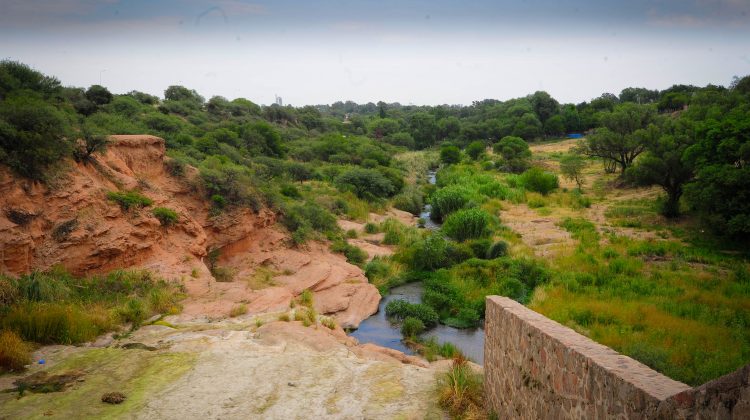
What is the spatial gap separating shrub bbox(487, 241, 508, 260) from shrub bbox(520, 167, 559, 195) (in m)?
17.1

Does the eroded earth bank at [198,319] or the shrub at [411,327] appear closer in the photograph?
the eroded earth bank at [198,319]

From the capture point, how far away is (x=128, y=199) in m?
15.9

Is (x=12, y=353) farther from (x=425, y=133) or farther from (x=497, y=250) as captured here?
(x=425, y=133)

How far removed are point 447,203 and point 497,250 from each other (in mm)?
10741

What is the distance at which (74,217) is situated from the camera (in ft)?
46.5

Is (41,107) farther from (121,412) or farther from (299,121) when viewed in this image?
(299,121)

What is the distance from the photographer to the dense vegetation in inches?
539

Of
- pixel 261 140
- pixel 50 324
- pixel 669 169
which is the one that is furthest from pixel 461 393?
pixel 261 140

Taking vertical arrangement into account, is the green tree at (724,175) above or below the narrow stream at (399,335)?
above

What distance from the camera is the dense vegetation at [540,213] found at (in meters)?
13.7

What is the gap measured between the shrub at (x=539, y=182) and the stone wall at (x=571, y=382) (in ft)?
104

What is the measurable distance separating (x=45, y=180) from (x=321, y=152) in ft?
116

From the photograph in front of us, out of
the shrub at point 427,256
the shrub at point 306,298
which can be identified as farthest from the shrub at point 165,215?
the shrub at point 427,256

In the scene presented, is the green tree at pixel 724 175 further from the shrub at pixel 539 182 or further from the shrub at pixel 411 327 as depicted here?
the shrub at pixel 539 182
